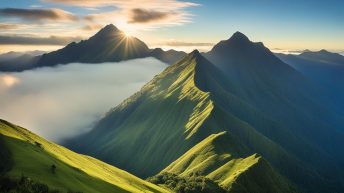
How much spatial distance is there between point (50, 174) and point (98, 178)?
28929mm

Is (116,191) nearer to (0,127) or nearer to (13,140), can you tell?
(13,140)

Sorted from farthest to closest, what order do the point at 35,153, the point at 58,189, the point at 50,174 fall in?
the point at 35,153
the point at 50,174
the point at 58,189

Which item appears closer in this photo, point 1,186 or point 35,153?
point 1,186

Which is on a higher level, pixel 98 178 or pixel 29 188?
pixel 29 188

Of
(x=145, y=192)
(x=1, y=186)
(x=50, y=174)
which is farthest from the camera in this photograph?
(x=145, y=192)

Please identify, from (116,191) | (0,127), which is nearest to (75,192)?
(116,191)

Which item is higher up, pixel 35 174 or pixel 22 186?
pixel 22 186

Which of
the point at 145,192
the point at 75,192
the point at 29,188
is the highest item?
the point at 29,188

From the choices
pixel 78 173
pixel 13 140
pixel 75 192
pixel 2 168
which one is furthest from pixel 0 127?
pixel 75 192

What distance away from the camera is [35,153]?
118 m

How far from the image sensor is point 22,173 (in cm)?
9525

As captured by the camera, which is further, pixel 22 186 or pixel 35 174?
pixel 35 174

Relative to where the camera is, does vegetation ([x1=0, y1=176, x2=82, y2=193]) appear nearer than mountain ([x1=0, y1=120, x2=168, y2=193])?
Yes

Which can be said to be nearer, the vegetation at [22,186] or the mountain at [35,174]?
the vegetation at [22,186]
